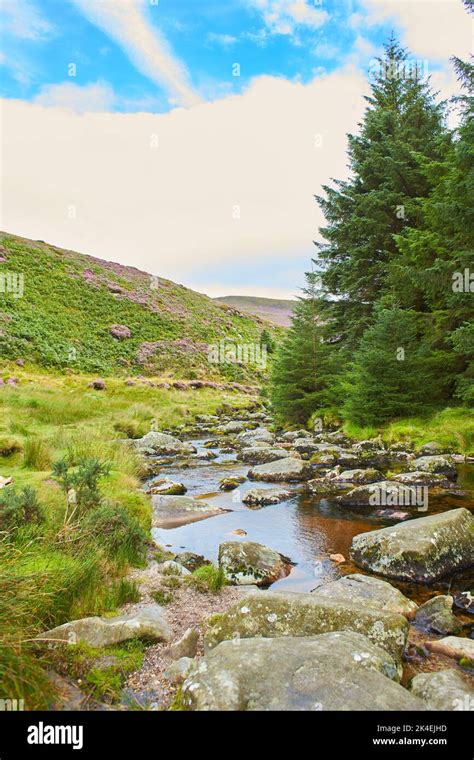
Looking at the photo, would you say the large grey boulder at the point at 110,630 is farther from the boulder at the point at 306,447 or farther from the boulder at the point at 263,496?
the boulder at the point at 306,447

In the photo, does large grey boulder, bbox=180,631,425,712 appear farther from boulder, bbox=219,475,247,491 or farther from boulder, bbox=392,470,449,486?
boulder, bbox=219,475,247,491

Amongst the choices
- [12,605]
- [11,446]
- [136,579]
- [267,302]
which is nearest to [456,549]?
[136,579]

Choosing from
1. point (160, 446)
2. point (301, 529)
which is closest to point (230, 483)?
point (301, 529)

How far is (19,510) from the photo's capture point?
16.9 ft

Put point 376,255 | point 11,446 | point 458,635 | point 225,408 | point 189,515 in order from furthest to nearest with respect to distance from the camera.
Result: point 225,408
point 376,255
point 11,446
point 189,515
point 458,635

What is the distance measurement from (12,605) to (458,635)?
4.23 meters

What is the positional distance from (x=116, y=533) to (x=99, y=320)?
4292cm

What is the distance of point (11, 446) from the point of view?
1005 cm

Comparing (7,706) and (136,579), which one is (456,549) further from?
(7,706)

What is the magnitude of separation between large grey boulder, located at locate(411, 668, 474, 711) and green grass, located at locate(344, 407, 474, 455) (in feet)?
34.1

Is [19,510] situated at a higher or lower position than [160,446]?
higher

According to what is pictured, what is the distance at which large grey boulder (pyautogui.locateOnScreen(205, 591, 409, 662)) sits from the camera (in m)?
3.96
